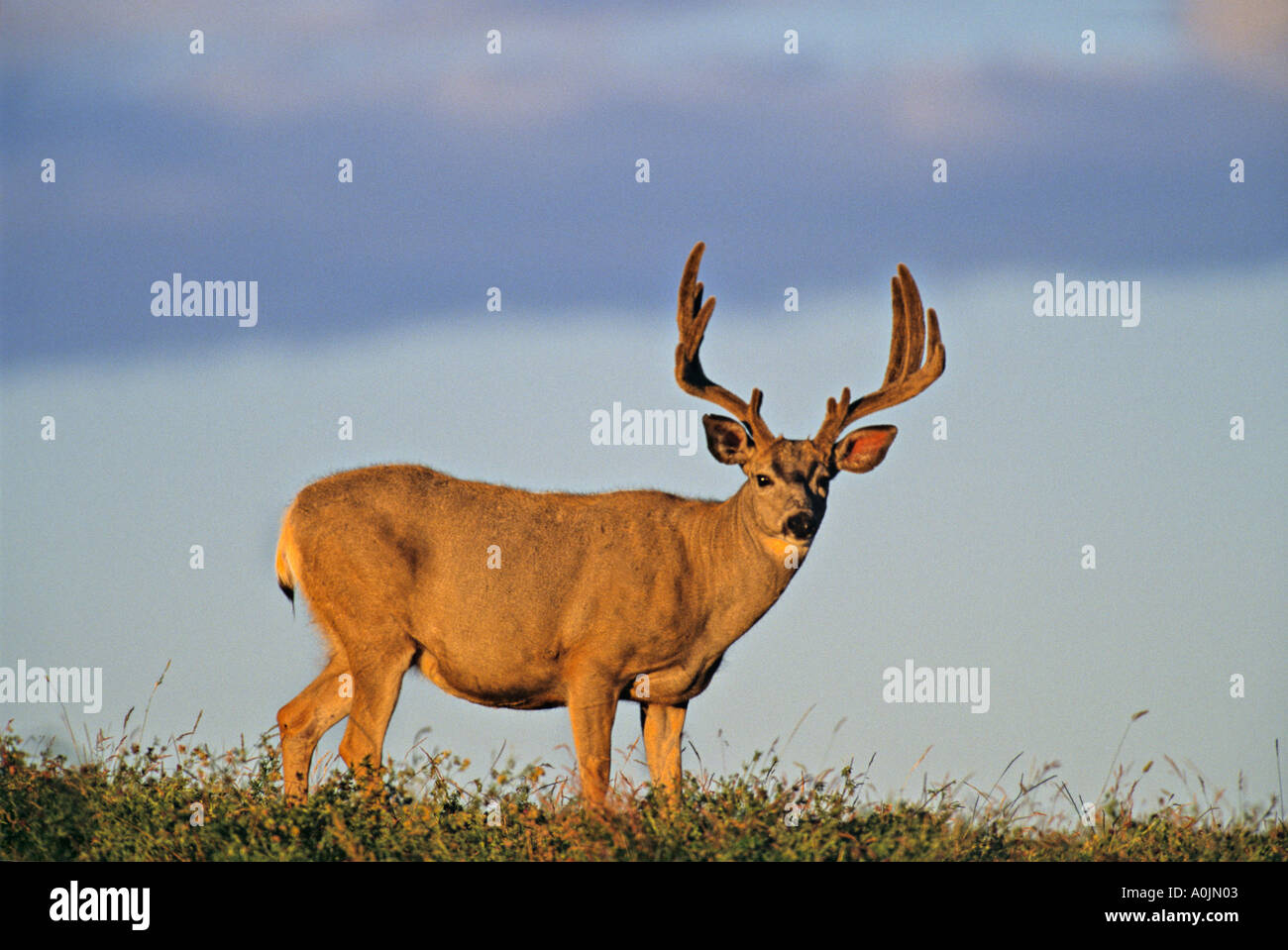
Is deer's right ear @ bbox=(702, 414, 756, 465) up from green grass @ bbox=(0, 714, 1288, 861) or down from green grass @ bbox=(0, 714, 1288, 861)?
up

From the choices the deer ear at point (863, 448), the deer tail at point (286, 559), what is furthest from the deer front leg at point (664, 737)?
the deer tail at point (286, 559)

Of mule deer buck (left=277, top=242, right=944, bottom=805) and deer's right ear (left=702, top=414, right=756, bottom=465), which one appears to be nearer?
mule deer buck (left=277, top=242, right=944, bottom=805)

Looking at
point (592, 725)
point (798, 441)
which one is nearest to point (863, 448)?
point (798, 441)

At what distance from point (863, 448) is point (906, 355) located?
2.72 ft

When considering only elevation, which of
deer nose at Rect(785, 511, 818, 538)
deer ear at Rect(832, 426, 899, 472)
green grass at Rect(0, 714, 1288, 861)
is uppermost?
deer ear at Rect(832, 426, 899, 472)

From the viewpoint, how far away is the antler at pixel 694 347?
11.7m

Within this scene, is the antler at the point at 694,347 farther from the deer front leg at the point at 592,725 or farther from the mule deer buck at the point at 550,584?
the deer front leg at the point at 592,725

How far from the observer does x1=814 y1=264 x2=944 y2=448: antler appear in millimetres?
11727

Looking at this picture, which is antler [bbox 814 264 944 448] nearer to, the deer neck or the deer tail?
the deer neck

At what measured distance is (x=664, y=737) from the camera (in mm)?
11359

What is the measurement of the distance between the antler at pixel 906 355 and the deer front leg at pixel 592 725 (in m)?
2.68

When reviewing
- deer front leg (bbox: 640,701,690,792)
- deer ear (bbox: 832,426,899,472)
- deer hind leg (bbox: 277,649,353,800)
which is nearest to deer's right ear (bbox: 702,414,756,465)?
deer ear (bbox: 832,426,899,472)
